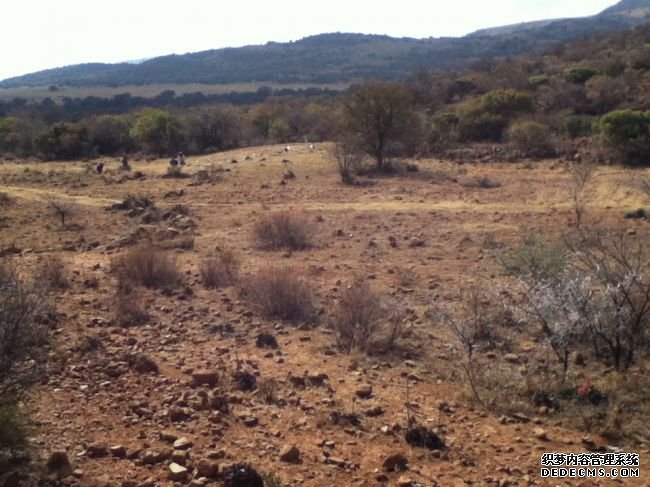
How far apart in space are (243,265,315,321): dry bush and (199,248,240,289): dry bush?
107cm

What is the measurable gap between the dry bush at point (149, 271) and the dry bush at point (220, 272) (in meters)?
0.48

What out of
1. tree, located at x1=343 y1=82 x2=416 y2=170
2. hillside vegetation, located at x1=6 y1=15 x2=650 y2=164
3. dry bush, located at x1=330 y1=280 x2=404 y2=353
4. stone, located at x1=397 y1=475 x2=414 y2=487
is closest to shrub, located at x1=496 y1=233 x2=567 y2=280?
dry bush, located at x1=330 y1=280 x2=404 y2=353

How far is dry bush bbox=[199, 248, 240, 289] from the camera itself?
30.7ft

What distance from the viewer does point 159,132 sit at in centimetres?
3250

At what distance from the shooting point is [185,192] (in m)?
19.6

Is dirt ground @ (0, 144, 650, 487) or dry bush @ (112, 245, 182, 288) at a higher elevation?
dry bush @ (112, 245, 182, 288)

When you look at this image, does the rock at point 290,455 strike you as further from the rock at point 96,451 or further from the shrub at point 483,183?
the shrub at point 483,183

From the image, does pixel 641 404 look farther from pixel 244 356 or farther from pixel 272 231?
pixel 272 231

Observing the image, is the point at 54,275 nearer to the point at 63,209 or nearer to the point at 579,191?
the point at 63,209

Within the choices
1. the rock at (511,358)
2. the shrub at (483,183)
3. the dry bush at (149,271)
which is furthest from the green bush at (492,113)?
the rock at (511,358)

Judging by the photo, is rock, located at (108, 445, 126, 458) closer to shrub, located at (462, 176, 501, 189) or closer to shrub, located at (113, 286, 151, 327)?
shrub, located at (113, 286, 151, 327)

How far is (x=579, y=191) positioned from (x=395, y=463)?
13984 millimetres

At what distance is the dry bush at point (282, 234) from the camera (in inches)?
475

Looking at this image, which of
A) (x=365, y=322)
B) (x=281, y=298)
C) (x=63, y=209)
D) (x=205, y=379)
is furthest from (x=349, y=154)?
(x=205, y=379)
